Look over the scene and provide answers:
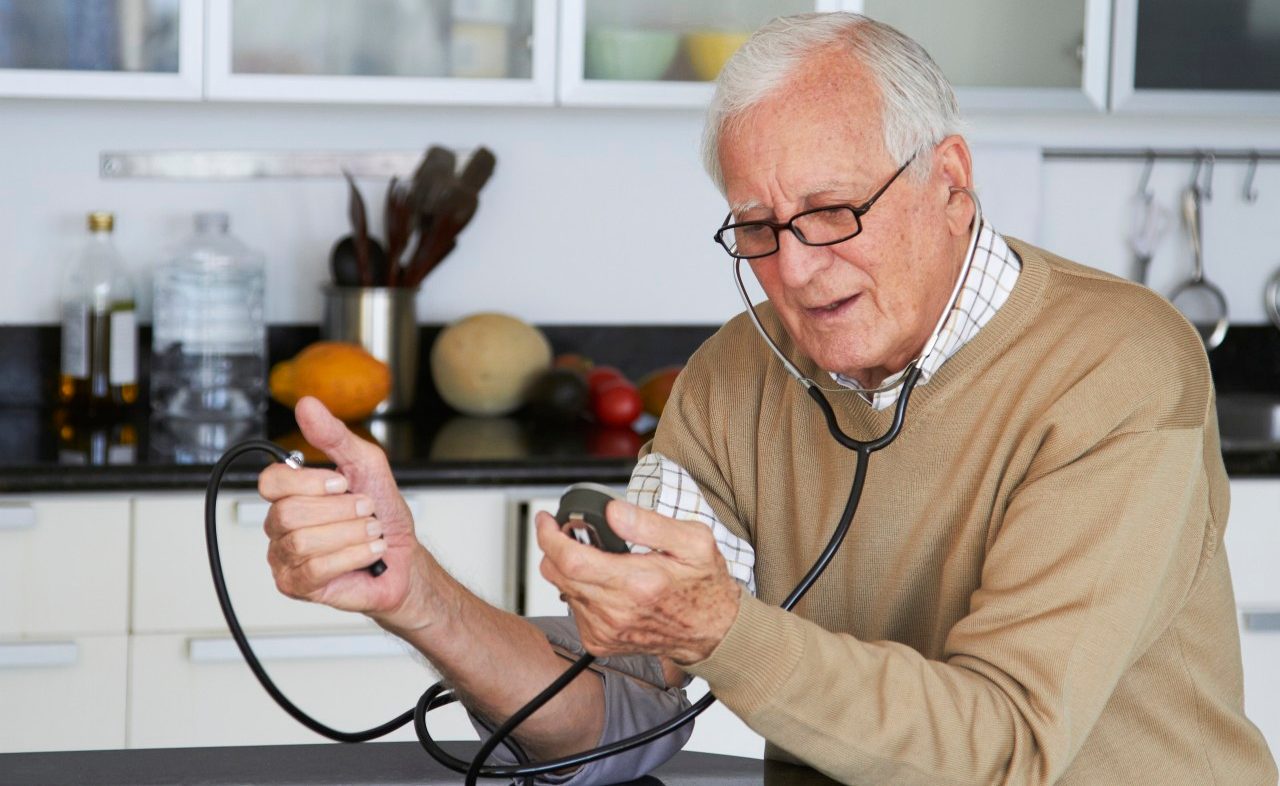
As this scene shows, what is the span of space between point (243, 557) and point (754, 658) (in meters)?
1.36

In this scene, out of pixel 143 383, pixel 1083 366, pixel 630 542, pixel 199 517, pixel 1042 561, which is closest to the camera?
pixel 630 542

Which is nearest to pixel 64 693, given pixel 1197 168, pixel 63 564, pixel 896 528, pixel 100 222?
pixel 63 564

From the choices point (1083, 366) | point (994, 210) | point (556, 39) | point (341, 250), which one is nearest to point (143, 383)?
point (341, 250)

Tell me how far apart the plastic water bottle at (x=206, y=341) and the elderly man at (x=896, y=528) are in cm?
138

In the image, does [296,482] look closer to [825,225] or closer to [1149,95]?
[825,225]

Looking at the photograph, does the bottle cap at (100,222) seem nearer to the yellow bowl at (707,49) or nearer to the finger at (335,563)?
the yellow bowl at (707,49)

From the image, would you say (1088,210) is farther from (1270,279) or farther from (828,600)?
(828,600)

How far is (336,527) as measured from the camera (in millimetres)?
1008

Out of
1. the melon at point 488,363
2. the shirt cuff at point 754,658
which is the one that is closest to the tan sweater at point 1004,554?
the shirt cuff at point 754,658

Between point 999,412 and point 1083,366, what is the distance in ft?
0.23

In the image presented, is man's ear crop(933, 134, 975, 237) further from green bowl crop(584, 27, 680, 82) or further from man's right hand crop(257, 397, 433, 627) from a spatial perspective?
green bowl crop(584, 27, 680, 82)

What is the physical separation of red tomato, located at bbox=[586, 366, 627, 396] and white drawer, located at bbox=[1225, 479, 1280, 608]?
987mm

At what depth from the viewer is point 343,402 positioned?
94.7 inches

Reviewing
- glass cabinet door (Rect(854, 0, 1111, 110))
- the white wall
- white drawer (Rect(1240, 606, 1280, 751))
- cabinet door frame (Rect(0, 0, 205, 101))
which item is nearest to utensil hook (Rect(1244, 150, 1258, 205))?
the white wall
